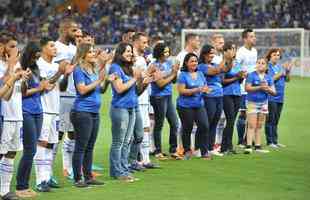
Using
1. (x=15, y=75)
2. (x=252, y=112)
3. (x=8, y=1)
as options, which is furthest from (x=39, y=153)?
(x=8, y=1)

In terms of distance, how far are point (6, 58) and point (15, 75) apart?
0.59m

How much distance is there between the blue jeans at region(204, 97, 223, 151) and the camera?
13.4 m

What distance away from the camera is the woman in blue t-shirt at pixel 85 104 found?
10.1m

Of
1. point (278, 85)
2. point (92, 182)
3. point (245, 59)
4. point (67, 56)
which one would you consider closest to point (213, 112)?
point (245, 59)

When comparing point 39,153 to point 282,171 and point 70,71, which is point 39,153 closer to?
point 70,71

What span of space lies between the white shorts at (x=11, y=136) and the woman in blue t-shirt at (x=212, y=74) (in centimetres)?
467

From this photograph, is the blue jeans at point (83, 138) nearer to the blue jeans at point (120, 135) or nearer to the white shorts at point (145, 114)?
the blue jeans at point (120, 135)

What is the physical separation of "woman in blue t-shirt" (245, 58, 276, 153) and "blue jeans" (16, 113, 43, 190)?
17.4 ft

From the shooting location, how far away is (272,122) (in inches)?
591

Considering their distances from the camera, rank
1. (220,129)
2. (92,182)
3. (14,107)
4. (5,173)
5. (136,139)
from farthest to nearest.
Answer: (220,129), (136,139), (92,182), (5,173), (14,107)

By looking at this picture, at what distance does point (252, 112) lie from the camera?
14.1 meters

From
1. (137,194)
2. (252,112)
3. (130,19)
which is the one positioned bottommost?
(137,194)

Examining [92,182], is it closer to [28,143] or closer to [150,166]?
[28,143]

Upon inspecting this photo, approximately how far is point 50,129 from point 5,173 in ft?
3.58
